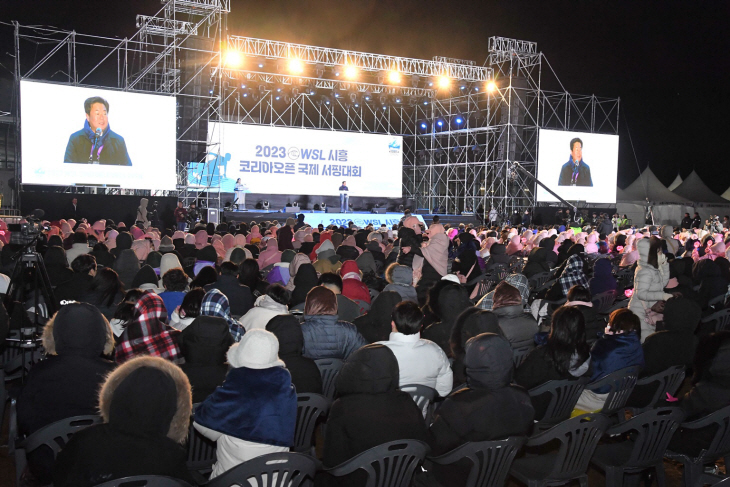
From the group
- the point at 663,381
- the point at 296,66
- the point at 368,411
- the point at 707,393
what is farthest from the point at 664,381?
the point at 296,66

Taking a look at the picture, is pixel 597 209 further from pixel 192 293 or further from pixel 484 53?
pixel 192 293

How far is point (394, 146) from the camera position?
25.8m

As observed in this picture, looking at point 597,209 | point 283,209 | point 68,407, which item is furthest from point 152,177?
point 597,209

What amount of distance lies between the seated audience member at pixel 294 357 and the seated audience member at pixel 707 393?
2.00 meters

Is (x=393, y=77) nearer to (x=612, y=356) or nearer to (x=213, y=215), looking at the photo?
(x=213, y=215)

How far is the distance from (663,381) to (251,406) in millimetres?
2619

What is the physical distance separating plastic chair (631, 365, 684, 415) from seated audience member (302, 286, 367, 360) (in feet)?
6.05

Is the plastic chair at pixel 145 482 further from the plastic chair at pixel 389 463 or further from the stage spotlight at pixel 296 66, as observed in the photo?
the stage spotlight at pixel 296 66

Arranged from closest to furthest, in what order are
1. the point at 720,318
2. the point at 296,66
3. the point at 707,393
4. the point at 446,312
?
the point at 707,393, the point at 446,312, the point at 720,318, the point at 296,66

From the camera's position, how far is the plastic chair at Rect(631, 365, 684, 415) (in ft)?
12.4

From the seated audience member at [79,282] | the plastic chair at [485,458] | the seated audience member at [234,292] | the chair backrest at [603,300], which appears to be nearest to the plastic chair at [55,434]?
the plastic chair at [485,458]

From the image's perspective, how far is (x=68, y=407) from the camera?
2.81 m

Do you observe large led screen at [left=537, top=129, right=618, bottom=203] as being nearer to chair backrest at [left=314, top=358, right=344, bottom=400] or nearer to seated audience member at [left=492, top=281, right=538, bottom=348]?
seated audience member at [left=492, top=281, right=538, bottom=348]

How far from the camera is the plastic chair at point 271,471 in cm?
217
